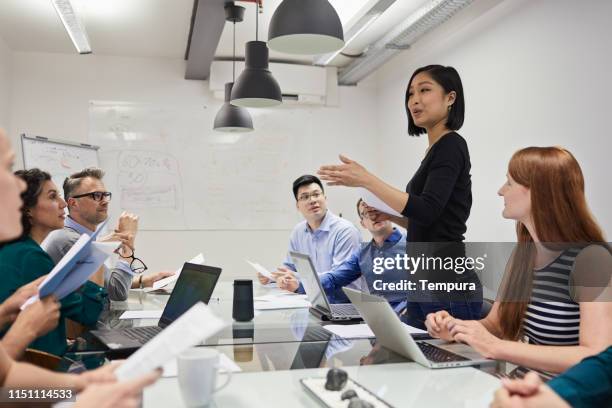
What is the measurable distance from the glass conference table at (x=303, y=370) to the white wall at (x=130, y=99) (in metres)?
3.39

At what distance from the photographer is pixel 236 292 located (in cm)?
210

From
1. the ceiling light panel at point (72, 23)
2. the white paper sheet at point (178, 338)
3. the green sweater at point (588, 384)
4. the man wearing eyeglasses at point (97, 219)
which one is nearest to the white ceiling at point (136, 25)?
the ceiling light panel at point (72, 23)

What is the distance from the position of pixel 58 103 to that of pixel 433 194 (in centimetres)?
458

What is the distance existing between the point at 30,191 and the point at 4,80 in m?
3.54

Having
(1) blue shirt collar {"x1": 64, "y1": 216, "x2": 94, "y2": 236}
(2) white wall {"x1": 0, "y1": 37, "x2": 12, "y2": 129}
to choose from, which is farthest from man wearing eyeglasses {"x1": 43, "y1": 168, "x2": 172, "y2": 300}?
(2) white wall {"x1": 0, "y1": 37, "x2": 12, "y2": 129}

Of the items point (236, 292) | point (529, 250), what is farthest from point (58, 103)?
point (529, 250)

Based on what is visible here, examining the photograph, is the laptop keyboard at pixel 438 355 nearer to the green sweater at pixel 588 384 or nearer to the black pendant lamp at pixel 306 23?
the green sweater at pixel 588 384

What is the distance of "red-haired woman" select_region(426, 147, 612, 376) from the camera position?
4.44 feet

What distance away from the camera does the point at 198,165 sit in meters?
5.46

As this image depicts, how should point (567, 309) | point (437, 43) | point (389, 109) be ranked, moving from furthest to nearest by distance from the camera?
point (389, 109), point (437, 43), point (567, 309)

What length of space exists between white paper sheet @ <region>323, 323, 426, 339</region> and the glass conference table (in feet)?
0.12

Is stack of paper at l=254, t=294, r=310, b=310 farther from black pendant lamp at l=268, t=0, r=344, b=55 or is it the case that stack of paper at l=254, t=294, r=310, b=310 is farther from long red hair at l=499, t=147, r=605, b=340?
black pendant lamp at l=268, t=0, r=344, b=55

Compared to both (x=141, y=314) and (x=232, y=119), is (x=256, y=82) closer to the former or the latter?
(x=232, y=119)

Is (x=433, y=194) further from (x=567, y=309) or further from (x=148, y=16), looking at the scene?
(x=148, y=16)
